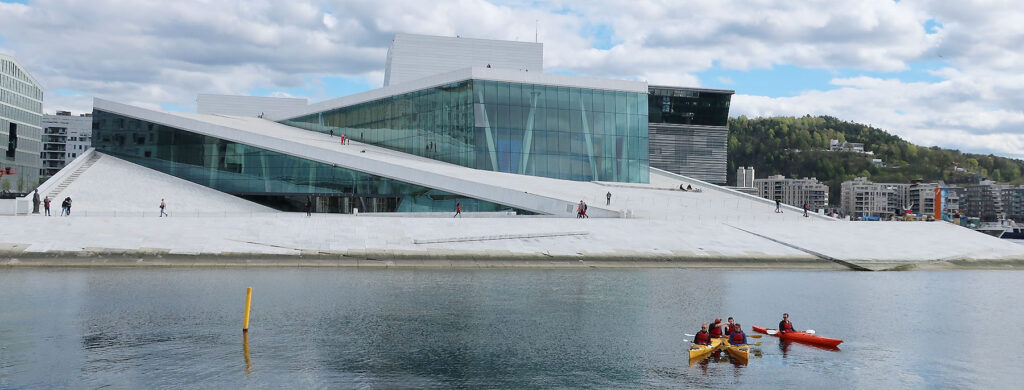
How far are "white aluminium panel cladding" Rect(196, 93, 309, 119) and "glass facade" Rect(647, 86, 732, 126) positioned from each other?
33803 millimetres

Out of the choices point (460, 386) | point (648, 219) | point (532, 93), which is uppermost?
point (532, 93)

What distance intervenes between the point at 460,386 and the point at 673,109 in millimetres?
72072

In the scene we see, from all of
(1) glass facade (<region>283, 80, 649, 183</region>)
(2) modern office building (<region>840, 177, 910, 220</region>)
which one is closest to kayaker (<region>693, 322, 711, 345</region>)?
(1) glass facade (<region>283, 80, 649, 183</region>)

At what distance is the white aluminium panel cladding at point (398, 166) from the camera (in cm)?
4719

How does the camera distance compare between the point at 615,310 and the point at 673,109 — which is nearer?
the point at 615,310

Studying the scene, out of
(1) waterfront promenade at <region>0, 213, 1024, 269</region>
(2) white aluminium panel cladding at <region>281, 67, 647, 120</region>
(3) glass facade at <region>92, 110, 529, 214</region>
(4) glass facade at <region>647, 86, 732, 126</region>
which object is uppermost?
(4) glass facade at <region>647, 86, 732, 126</region>

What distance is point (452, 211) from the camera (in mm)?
48969

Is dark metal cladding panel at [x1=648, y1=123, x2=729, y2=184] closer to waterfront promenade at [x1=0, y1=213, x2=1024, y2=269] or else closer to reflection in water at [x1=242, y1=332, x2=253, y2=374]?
waterfront promenade at [x1=0, y1=213, x2=1024, y2=269]

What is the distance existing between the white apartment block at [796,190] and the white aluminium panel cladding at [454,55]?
5225 inches

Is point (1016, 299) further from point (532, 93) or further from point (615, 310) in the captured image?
point (532, 93)

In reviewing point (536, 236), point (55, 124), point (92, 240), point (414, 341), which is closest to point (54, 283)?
point (92, 240)

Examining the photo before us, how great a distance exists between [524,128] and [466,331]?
3543cm

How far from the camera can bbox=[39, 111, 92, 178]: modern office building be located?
438ft

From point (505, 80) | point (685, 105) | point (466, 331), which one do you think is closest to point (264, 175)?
point (505, 80)
